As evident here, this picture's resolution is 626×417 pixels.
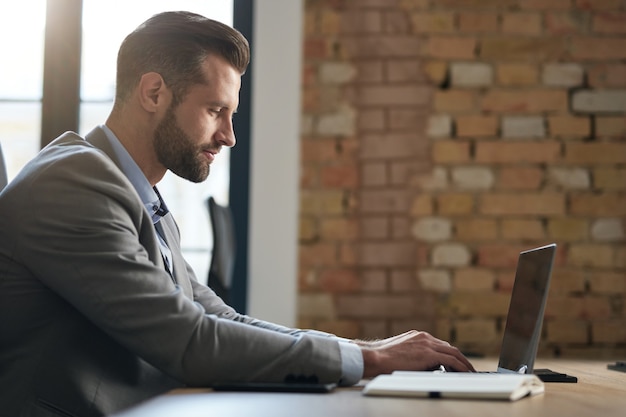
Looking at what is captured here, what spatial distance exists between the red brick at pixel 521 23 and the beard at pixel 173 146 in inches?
71.4

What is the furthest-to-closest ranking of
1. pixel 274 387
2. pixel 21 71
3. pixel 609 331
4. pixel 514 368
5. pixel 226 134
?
pixel 21 71, pixel 609 331, pixel 226 134, pixel 514 368, pixel 274 387

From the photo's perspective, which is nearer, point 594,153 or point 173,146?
point 173,146

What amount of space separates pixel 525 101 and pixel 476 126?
0.69ft

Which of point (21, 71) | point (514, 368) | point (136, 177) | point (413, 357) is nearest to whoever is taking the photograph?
point (413, 357)

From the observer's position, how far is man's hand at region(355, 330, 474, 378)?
4.19 feet

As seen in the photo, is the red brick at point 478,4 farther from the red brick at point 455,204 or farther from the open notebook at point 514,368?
the open notebook at point 514,368

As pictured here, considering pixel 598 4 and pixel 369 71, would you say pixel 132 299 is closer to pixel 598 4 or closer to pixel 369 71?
pixel 369 71

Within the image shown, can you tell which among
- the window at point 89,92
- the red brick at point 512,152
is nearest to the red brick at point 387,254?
the red brick at point 512,152

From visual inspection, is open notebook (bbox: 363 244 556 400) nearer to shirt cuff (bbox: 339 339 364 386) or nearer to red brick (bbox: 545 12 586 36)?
shirt cuff (bbox: 339 339 364 386)

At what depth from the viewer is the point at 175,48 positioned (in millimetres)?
1650

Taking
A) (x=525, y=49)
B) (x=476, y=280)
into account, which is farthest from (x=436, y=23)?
(x=476, y=280)

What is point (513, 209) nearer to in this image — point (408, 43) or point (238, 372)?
point (408, 43)

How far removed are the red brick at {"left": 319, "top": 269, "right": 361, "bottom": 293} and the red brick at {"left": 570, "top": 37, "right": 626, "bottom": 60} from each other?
1171 mm

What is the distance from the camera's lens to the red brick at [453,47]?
3166 mm
